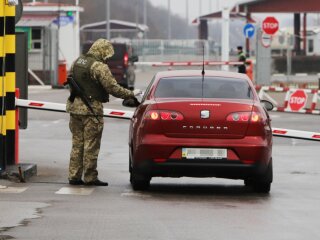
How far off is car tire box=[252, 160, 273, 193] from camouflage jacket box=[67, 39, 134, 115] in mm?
1859

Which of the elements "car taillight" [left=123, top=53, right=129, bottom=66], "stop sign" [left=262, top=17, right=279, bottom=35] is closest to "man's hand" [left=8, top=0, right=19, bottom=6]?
"stop sign" [left=262, top=17, right=279, bottom=35]

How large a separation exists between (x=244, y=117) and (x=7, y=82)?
3.33 meters

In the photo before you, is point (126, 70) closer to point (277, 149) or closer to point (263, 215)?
point (277, 149)

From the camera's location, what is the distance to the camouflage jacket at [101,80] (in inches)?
554

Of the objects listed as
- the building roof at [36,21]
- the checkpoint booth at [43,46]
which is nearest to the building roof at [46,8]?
the checkpoint booth at [43,46]

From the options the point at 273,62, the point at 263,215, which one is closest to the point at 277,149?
the point at 263,215

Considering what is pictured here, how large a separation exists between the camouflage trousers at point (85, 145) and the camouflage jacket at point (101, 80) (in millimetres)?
99

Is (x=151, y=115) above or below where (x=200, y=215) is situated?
above

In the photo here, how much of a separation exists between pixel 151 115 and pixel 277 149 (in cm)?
814

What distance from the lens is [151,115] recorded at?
43.6 feet

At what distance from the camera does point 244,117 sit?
43.4 feet

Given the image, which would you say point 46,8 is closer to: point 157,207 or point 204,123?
point 204,123

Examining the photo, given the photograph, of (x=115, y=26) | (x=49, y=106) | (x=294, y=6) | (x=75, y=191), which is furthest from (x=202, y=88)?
(x=115, y=26)

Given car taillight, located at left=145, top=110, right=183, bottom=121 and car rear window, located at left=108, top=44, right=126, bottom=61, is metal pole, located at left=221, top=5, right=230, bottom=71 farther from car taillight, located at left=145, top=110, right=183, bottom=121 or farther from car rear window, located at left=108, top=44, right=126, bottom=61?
car taillight, located at left=145, top=110, right=183, bottom=121
